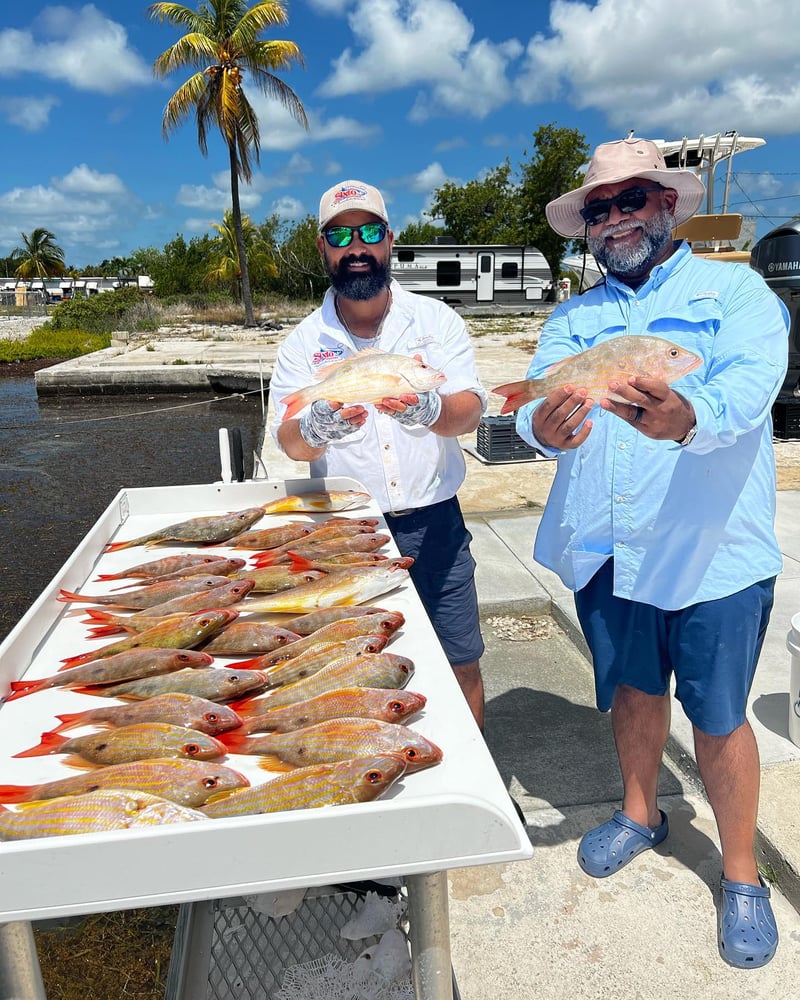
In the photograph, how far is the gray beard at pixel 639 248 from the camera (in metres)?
2.54

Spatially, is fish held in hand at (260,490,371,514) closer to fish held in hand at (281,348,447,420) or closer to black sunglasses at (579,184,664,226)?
fish held in hand at (281,348,447,420)

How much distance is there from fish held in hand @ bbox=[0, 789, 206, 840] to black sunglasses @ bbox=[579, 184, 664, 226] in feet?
7.39

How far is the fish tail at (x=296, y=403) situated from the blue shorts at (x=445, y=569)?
0.73m

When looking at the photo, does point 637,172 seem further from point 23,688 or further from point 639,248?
point 23,688

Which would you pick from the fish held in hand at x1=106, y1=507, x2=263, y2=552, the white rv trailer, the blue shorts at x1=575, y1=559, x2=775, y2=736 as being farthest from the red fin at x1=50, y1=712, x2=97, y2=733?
the white rv trailer

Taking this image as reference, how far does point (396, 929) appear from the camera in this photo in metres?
2.32

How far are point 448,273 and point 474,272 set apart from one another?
149 cm

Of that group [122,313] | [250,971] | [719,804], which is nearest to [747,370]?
[719,804]

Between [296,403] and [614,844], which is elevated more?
[296,403]

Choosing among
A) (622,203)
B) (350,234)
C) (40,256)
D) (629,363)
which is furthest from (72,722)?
(40,256)

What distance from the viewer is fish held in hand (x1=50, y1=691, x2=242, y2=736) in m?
1.75

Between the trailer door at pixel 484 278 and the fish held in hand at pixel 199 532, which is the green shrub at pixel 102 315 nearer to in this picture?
the trailer door at pixel 484 278

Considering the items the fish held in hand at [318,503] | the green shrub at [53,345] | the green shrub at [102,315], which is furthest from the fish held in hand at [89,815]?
the green shrub at [102,315]

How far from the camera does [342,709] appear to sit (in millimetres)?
1793
